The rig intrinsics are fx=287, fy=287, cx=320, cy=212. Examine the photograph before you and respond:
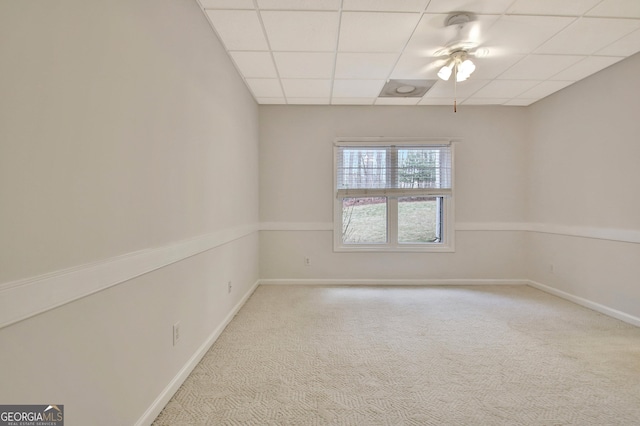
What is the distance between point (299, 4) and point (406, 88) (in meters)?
1.93

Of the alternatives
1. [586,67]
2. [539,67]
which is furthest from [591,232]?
[539,67]

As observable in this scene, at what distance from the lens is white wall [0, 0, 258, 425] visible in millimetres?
865

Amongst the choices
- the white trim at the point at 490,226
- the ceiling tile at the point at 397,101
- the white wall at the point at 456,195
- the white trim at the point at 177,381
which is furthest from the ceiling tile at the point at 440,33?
the white trim at the point at 177,381

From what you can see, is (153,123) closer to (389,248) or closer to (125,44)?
(125,44)

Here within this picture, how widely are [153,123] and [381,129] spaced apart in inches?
131

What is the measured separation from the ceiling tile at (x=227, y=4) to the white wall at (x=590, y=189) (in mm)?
3634

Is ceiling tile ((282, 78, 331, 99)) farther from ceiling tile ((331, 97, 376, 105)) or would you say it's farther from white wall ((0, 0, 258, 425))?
white wall ((0, 0, 258, 425))

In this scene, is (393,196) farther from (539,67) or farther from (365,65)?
(539,67)

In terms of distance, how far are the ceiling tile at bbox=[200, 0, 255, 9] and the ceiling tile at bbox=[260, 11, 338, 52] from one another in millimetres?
125

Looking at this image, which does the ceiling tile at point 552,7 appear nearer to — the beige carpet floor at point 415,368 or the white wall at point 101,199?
the white wall at point 101,199

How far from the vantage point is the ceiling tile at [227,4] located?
6.74ft

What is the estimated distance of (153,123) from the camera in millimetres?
1550

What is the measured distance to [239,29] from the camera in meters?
2.36

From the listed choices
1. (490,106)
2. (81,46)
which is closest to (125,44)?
(81,46)
